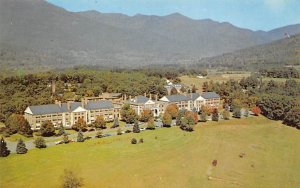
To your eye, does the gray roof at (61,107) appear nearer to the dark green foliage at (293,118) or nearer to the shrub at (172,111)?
the shrub at (172,111)

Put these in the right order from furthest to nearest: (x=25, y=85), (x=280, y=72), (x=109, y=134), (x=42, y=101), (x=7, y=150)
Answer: (x=280, y=72) < (x=25, y=85) < (x=42, y=101) < (x=109, y=134) < (x=7, y=150)

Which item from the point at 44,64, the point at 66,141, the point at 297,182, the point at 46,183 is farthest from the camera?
the point at 44,64

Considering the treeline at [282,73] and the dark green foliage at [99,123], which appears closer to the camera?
A: the dark green foliage at [99,123]

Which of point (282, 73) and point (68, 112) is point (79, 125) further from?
point (282, 73)

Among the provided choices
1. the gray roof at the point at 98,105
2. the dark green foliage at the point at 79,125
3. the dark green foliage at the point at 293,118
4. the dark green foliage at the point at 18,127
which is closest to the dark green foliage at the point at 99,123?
the dark green foliage at the point at 79,125

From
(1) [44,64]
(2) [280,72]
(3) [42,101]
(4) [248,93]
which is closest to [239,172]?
(3) [42,101]

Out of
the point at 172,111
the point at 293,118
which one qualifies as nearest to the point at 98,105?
the point at 172,111

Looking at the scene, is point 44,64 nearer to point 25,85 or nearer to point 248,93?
point 25,85
